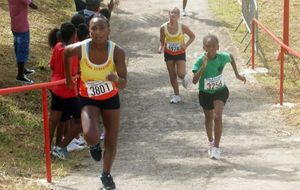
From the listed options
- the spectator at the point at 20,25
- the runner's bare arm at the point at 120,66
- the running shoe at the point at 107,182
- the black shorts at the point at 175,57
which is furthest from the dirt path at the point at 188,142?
the spectator at the point at 20,25

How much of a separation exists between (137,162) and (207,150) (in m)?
0.99

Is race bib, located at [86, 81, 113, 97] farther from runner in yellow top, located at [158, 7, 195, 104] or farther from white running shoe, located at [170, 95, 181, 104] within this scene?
white running shoe, located at [170, 95, 181, 104]

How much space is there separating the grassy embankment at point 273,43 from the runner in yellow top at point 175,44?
67.4 inches

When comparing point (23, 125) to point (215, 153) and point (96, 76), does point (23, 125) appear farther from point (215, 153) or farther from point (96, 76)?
point (96, 76)

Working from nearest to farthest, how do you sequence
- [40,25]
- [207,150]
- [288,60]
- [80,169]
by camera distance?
[80,169], [207,150], [288,60], [40,25]

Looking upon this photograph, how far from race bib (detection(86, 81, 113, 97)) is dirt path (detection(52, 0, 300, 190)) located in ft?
3.83

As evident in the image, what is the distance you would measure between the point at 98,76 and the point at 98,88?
0.13m

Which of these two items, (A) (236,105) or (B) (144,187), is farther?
(A) (236,105)

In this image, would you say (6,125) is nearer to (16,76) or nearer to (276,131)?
(16,76)

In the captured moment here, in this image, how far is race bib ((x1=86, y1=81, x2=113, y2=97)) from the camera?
6.00 metres

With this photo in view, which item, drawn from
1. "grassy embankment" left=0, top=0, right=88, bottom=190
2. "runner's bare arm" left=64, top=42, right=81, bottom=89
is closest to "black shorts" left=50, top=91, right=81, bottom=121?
"grassy embankment" left=0, top=0, right=88, bottom=190

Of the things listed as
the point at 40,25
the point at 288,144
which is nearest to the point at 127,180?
the point at 288,144

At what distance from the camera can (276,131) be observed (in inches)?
357

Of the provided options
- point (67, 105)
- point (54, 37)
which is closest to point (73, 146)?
point (67, 105)
